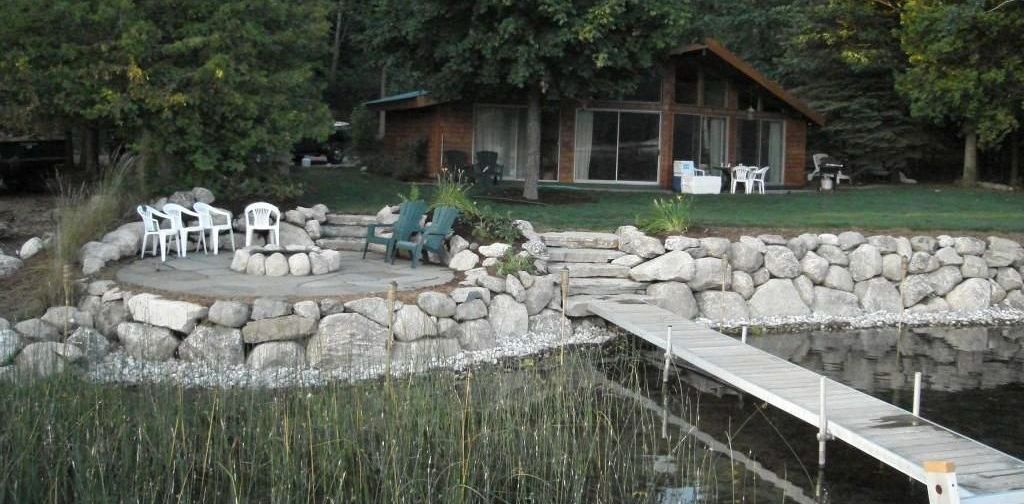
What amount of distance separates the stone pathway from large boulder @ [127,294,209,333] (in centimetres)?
33

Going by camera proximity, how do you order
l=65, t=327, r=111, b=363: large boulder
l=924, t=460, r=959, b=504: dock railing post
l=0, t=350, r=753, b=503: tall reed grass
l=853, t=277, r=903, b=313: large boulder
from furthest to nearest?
l=853, t=277, r=903, b=313: large boulder < l=65, t=327, r=111, b=363: large boulder < l=0, t=350, r=753, b=503: tall reed grass < l=924, t=460, r=959, b=504: dock railing post

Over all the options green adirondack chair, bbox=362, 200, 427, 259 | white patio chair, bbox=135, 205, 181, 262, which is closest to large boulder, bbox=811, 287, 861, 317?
green adirondack chair, bbox=362, 200, 427, 259

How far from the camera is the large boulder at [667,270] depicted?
11.9 metres

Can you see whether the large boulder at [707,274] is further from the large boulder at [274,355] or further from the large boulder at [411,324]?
the large boulder at [274,355]

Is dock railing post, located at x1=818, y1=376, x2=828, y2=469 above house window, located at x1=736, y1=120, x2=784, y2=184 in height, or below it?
below

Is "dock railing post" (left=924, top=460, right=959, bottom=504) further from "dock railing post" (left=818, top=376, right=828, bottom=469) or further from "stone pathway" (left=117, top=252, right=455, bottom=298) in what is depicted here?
"stone pathway" (left=117, top=252, right=455, bottom=298)

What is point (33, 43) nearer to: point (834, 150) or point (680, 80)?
point (680, 80)

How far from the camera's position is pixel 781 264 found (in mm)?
12516

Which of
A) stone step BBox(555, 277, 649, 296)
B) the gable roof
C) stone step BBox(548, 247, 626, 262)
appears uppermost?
the gable roof

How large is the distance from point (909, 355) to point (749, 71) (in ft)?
41.4

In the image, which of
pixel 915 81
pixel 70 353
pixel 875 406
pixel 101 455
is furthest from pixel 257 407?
pixel 915 81

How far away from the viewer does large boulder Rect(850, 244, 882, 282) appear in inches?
506

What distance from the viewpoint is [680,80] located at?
23047 millimetres

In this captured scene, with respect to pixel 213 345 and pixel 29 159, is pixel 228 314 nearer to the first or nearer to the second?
pixel 213 345
